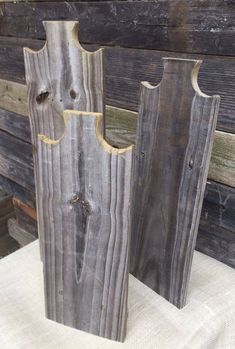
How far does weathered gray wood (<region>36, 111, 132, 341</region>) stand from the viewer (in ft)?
1.78

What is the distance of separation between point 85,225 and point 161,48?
49 centimetres

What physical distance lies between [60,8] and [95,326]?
0.89 meters

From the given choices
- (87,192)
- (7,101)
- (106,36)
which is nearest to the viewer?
(87,192)

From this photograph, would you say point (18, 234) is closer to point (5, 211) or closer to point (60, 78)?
point (5, 211)

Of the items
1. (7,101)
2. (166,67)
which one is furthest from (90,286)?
(7,101)

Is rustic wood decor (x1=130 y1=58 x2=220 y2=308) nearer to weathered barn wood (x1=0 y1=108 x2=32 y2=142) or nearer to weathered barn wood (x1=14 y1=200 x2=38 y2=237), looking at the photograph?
weathered barn wood (x1=0 y1=108 x2=32 y2=142)

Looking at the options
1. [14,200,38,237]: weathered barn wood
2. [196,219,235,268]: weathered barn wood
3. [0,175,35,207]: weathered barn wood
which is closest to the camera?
[196,219,235,268]: weathered barn wood

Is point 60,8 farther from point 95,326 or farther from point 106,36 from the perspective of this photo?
point 95,326

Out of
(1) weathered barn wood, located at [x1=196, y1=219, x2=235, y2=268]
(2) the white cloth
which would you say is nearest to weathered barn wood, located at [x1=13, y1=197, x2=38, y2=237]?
(2) the white cloth

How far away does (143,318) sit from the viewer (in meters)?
0.71

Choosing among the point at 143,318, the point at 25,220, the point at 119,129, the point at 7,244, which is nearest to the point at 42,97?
the point at 119,129

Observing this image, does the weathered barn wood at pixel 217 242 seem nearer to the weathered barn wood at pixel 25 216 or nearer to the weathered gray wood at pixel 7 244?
the weathered barn wood at pixel 25 216

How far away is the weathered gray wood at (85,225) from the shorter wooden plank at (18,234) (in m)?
1.08

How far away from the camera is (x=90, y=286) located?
0.66 metres
